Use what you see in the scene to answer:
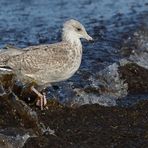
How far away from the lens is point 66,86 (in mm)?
10047

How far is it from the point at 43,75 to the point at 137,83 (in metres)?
1.95

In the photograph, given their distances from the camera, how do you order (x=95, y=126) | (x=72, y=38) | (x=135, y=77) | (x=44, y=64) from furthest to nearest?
(x=135, y=77) < (x=72, y=38) < (x=44, y=64) < (x=95, y=126)

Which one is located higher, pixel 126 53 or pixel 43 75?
pixel 43 75

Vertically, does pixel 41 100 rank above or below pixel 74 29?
below

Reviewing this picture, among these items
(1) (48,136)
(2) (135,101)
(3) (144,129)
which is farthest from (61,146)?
(2) (135,101)

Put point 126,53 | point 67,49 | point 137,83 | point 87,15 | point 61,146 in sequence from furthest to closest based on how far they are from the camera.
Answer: point 87,15
point 126,53
point 137,83
point 67,49
point 61,146

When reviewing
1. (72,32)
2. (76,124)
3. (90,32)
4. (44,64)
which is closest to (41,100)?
(44,64)

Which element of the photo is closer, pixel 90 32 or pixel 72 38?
pixel 72 38

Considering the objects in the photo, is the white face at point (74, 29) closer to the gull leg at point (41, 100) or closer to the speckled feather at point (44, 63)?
the speckled feather at point (44, 63)

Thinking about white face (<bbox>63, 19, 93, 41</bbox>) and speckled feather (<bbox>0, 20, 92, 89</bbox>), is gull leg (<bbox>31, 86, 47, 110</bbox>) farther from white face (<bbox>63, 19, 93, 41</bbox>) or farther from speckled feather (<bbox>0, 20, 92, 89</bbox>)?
white face (<bbox>63, 19, 93, 41</bbox>)

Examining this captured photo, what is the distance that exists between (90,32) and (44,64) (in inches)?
206

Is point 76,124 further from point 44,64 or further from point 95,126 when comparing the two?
point 44,64

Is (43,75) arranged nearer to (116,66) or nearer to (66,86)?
(66,86)

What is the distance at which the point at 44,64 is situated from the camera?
8883mm
